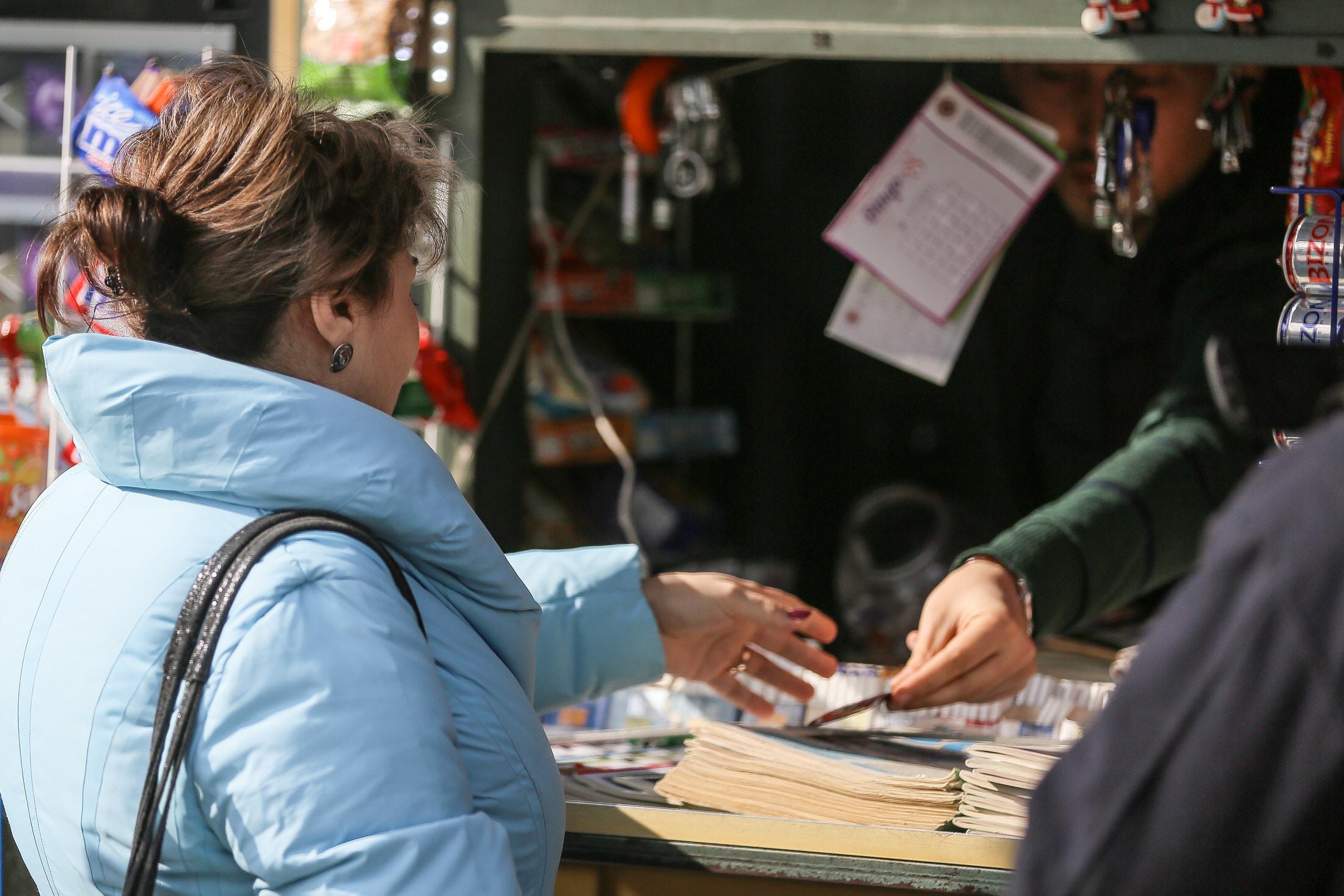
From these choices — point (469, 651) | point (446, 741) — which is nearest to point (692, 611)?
point (469, 651)

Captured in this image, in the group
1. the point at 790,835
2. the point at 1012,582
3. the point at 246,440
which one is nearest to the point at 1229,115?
the point at 1012,582

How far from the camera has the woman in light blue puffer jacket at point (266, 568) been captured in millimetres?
863

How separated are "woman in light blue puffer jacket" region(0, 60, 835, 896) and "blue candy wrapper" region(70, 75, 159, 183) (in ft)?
2.91

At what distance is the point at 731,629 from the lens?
1.69 m

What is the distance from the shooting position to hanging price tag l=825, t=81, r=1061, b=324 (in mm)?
2125

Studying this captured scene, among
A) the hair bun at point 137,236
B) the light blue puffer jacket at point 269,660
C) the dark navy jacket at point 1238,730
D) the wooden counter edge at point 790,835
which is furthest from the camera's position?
the wooden counter edge at point 790,835

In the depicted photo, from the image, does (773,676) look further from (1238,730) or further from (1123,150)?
(1238,730)

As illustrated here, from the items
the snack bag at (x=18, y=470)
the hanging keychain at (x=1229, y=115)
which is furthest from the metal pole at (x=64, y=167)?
the hanging keychain at (x=1229, y=115)

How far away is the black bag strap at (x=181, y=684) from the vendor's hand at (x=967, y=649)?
97cm

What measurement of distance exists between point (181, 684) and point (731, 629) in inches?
35.9

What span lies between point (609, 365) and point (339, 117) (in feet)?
5.94

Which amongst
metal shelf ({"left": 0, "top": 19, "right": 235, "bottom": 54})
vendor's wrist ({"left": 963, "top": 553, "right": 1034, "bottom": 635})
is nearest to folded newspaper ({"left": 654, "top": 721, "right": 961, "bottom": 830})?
vendor's wrist ({"left": 963, "top": 553, "right": 1034, "bottom": 635})

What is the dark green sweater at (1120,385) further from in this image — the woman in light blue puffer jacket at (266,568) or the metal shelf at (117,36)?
the metal shelf at (117,36)

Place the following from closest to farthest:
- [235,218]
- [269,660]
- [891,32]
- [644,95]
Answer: [269,660]
[235,218]
[891,32]
[644,95]
